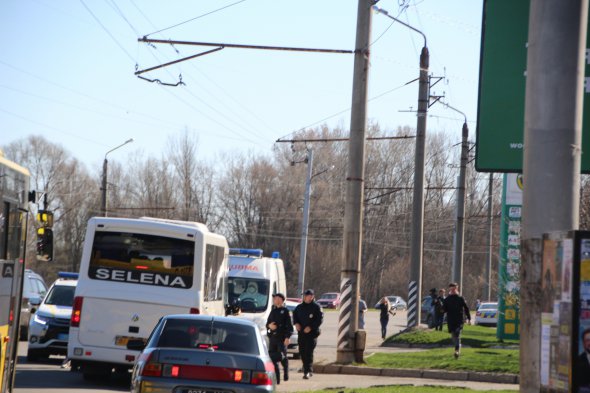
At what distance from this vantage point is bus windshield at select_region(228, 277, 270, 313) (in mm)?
28234

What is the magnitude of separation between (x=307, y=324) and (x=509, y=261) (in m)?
12.1

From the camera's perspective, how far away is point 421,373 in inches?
895

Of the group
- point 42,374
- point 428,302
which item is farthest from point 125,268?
point 428,302

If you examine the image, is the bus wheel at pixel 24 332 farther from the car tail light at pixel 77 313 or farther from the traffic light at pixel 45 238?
the traffic light at pixel 45 238

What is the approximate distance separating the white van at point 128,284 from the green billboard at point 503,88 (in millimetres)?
7547

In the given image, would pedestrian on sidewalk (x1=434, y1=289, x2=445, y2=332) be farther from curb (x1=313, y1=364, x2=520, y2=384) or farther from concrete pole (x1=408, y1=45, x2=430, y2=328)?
curb (x1=313, y1=364, x2=520, y2=384)

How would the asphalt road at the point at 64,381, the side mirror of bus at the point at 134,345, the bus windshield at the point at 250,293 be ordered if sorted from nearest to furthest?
the side mirror of bus at the point at 134,345
the asphalt road at the point at 64,381
the bus windshield at the point at 250,293

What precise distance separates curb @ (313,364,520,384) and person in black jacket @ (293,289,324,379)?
1906 mm

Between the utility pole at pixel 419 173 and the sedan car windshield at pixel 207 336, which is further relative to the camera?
the utility pole at pixel 419 173

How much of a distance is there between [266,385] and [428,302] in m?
45.2

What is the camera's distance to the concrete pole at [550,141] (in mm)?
8266

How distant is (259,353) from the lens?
465 inches

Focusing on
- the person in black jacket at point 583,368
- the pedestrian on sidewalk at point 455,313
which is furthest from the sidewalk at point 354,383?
the person in black jacket at point 583,368

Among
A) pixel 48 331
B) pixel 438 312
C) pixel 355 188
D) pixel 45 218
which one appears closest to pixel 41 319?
pixel 48 331
